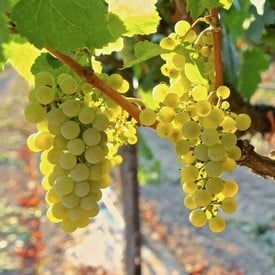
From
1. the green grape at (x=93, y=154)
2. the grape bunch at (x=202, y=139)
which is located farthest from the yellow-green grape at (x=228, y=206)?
the green grape at (x=93, y=154)

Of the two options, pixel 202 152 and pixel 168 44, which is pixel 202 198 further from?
pixel 168 44

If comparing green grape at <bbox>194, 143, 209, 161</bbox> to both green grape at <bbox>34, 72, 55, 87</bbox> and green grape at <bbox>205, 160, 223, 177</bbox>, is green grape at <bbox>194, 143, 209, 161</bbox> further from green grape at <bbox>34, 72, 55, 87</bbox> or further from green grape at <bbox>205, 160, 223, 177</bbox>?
green grape at <bbox>34, 72, 55, 87</bbox>

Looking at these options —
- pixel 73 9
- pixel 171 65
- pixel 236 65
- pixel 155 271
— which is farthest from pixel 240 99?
pixel 155 271

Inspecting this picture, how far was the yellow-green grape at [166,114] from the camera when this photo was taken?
0.54 m

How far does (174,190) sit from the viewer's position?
4.66 metres

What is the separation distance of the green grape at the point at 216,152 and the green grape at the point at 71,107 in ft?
0.34

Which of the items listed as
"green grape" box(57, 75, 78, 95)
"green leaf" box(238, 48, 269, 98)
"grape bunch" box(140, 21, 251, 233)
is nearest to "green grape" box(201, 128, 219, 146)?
"grape bunch" box(140, 21, 251, 233)

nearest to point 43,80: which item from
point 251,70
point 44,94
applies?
point 44,94

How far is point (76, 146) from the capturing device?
0.53 metres

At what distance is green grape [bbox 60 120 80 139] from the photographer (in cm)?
52

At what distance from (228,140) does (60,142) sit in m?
0.13

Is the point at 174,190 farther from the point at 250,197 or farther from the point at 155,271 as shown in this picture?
the point at 155,271

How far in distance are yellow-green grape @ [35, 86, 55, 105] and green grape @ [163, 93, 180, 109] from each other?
9cm

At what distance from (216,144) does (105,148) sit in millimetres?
86
